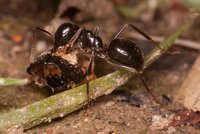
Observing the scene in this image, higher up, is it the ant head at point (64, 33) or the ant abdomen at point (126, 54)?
the ant head at point (64, 33)

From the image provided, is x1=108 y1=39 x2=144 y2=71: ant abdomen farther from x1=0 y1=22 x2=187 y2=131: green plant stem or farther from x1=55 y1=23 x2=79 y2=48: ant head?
x1=55 y1=23 x2=79 y2=48: ant head

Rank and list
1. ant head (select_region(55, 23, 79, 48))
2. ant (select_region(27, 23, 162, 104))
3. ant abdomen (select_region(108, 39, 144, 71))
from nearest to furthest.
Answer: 1. ant (select_region(27, 23, 162, 104))
2. ant abdomen (select_region(108, 39, 144, 71))
3. ant head (select_region(55, 23, 79, 48))

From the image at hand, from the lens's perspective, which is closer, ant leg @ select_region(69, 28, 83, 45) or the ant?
the ant

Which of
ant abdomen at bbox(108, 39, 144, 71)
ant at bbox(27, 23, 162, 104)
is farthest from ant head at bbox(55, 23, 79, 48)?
ant abdomen at bbox(108, 39, 144, 71)

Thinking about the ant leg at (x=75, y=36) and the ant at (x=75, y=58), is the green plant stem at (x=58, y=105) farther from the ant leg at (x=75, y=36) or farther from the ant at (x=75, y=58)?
the ant leg at (x=75, y=36)

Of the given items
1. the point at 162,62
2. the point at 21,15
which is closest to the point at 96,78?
the point at 162,62

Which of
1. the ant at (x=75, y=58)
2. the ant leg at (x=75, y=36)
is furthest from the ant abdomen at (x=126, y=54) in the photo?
the ant leg at (x=75, y=36)

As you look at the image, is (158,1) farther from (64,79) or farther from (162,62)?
(64,79)

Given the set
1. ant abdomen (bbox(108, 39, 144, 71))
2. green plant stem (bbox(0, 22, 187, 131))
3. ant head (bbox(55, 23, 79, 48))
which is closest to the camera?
green plant stem (bbox(0, 22, 187, 131))
